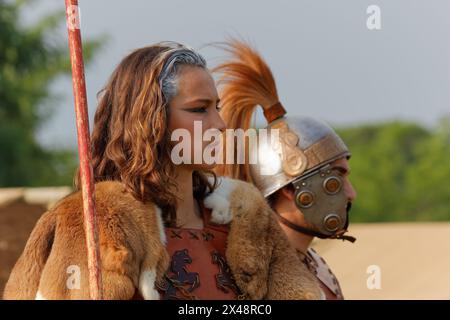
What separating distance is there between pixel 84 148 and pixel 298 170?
6.23 feet

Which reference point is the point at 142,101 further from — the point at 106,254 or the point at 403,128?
the point at 403,128

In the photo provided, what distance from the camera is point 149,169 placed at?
3.54m

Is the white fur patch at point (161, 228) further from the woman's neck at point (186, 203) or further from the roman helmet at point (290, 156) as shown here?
the roman helmet at point (290, 156)

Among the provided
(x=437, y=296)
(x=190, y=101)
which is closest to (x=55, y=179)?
(x=437, y=296)

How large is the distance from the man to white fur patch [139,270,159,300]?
5.43ft

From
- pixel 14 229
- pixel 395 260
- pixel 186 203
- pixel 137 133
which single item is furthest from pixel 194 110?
pixel 395 260

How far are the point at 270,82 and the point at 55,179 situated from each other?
17405 millimetres

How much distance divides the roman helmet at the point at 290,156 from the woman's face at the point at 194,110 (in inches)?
54.5

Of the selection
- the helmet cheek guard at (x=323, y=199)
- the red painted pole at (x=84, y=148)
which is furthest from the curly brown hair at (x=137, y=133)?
the helmet cheek guard at (x=323, y=199)

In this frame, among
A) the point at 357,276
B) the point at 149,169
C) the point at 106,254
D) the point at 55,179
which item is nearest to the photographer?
the point at 106,254

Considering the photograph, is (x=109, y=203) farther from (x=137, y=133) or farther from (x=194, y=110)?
(x=194, y=110)

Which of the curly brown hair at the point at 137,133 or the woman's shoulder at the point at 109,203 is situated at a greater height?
the curly brown hair at the point at 137,133

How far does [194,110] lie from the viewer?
3.63 meters

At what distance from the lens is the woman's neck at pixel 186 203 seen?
12.0ft
